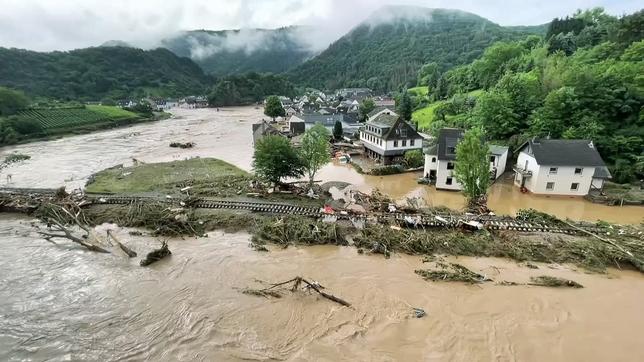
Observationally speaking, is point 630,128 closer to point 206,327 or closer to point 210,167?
point 206,327

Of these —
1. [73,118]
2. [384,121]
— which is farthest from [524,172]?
[73,118]

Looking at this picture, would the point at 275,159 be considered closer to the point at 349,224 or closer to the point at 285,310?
the point at 349,224

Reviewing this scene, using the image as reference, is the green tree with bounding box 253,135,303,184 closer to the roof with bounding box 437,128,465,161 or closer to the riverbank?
the riverbank

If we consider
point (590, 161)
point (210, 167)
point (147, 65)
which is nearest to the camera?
point (590, 161)

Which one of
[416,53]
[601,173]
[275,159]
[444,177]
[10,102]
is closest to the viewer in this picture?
[275,159]

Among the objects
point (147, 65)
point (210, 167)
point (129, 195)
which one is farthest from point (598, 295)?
point (147, 65)

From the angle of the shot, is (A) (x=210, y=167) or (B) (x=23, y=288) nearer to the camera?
(B) (x=23, y=288)

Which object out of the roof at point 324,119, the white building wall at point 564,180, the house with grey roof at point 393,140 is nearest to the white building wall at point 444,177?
the white building wall at point 564,180
